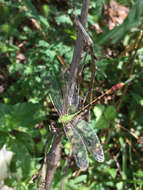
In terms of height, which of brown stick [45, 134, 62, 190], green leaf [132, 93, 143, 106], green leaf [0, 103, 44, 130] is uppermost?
green leaf [132, 93, 143, 106]

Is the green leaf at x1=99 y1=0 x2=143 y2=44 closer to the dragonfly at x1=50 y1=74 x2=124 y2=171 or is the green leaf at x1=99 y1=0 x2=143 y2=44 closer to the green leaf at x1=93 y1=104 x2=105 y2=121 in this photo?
the dragonfly at x1=50 y1=74 x2=124 y2=171

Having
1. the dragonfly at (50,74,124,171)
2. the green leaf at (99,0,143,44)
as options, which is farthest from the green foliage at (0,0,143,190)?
the green leaf at (99,0,143,44)

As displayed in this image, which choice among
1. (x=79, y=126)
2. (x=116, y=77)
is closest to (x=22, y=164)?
(x=79, y=126)

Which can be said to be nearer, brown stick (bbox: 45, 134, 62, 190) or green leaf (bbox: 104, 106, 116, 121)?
brown stick (bbox: 45, 134, 62, 190)

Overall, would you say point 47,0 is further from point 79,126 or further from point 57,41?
point 79,126

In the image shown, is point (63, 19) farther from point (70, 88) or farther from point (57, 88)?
point (70, 88)

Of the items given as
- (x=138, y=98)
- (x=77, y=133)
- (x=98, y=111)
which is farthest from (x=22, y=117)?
(x=138, y=98)
